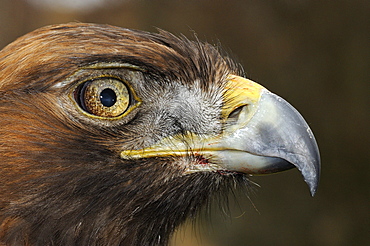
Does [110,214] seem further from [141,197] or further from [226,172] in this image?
[226,172]

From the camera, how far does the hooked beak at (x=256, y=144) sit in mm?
1838

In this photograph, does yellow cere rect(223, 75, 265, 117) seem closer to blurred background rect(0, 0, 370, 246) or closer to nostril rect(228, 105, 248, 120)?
nostril rect(228, 105, 248, 120)

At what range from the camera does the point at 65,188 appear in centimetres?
189

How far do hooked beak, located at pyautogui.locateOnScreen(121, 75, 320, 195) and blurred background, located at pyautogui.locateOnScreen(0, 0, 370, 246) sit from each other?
364 centimetres

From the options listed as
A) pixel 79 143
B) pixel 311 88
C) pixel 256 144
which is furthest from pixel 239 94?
pixel 311 88

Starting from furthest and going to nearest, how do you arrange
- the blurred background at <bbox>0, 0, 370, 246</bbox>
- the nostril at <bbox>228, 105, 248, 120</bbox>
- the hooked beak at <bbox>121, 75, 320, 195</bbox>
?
the blurred background at <bbox>0, 0, 370, 246</bbox> < the nostril at <bbox>228, 105, 248, 120</bbox> < the hooked beak at <bbox>121, 75, 320, 195</bbox>

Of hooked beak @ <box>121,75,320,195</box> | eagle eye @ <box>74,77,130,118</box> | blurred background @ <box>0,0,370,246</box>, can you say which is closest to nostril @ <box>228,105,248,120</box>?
hooked beak @ <box>121,75,320,195</box>

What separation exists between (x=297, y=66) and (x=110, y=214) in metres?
4.44

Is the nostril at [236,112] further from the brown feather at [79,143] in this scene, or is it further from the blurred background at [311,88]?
the blurred background at [311,88]

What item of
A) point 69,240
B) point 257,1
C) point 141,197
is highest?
point 257,1

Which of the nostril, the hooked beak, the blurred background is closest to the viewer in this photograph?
the hooked beak

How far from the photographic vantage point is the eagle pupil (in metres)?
Result: 1.87

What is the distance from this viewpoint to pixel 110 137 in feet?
6.19

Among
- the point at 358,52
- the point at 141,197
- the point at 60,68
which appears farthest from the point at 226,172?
the point at 358,52
